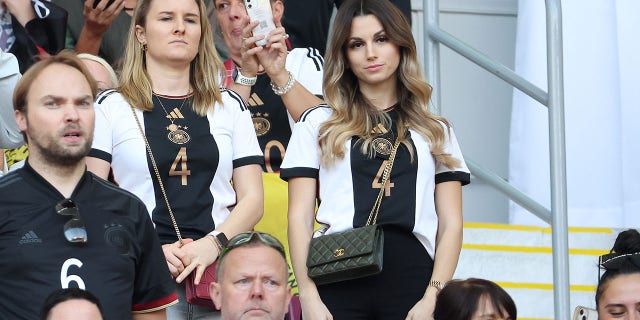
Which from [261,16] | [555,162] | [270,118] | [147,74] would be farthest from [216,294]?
[555,162]

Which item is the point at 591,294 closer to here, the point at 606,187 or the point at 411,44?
the point at 606,187

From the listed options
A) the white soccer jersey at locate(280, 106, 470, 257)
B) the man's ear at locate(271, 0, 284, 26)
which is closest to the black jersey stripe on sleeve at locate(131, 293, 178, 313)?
the white soccer jersey at locate(280, 106, 470, 257)

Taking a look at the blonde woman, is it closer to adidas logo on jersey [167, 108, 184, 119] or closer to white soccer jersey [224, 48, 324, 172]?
adidas logo on jersey [167, 108, 184, 119]

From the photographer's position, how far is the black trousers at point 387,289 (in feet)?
18.0

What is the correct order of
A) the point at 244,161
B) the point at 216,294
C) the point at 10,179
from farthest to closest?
1. the point at 244,161
2. the point at 216,294
3. the point at 10,179

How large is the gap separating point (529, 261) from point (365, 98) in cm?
193

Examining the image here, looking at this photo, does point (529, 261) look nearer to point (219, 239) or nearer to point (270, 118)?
point (270, 118)

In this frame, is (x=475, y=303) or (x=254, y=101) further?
(x=254, y=101)

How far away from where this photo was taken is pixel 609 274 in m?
5.52

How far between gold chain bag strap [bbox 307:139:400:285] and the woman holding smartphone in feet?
0.25

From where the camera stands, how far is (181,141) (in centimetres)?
566

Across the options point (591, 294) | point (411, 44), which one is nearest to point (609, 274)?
point (411, 44)

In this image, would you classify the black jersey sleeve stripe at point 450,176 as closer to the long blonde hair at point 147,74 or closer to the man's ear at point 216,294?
the long blonde hair at point 147,74

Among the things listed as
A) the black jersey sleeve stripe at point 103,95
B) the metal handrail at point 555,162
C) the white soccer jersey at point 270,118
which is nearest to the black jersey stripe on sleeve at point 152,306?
the black jersey sleeve stripe at point 103,95
